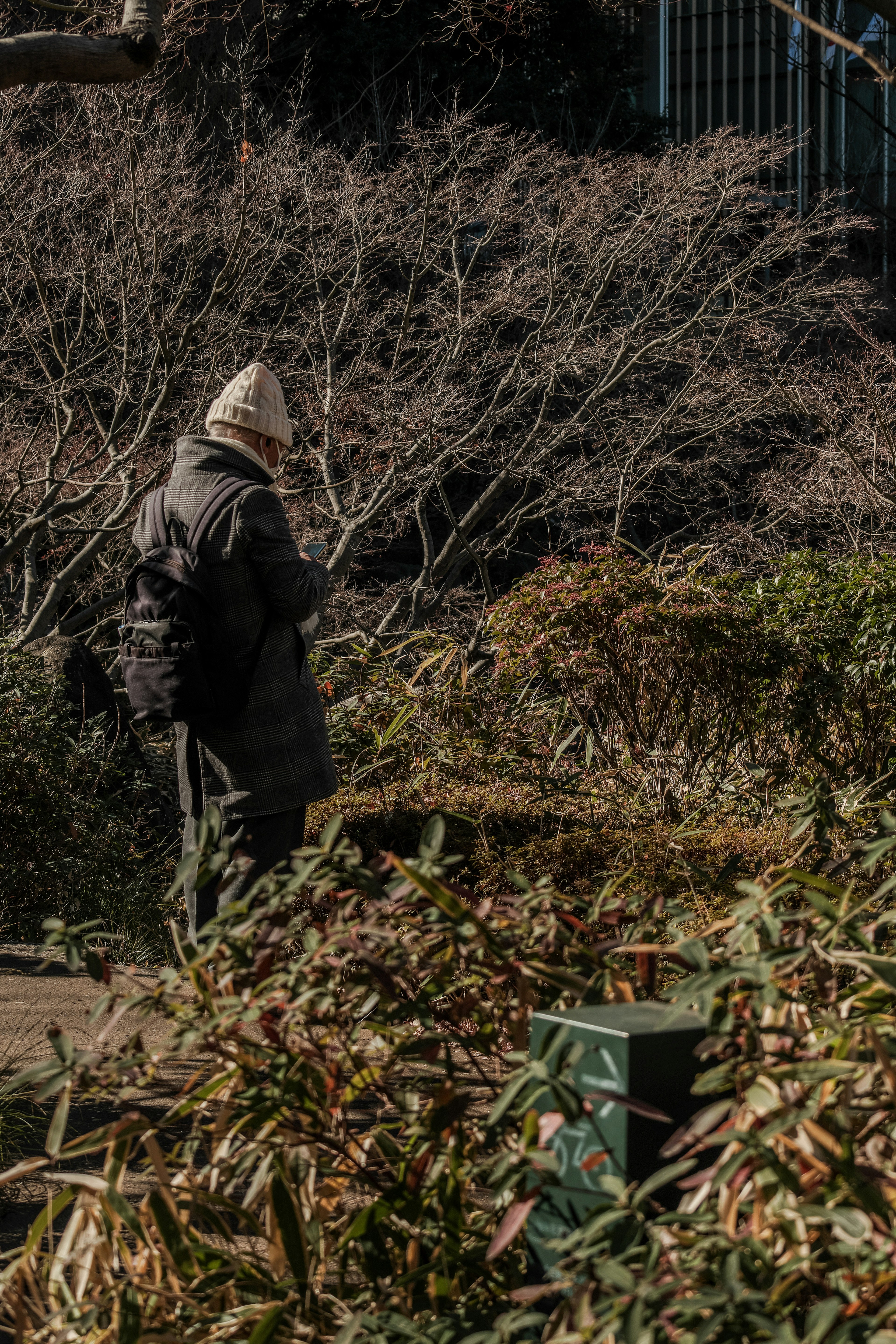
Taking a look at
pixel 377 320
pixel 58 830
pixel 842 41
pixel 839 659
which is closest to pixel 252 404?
pixel 842 41

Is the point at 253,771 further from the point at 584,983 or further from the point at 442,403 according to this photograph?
the point at 442,403

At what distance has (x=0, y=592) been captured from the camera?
403 inches

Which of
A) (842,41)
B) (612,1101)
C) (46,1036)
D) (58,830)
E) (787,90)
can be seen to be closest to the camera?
(612,1101)

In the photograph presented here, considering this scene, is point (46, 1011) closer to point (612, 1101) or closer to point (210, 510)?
point (210, 510)

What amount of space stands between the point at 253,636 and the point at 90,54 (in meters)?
2.06

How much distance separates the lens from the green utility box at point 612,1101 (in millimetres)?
1319

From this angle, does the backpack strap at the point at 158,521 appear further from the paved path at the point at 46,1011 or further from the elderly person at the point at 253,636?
the paved path at the point at 46,1011

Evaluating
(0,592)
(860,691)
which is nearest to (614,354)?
(0,592)

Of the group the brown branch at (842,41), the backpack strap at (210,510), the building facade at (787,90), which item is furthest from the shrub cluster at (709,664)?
the building facade at (787,90)

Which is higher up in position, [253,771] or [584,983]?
[584,983]

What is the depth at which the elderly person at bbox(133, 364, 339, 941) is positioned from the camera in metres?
2.95

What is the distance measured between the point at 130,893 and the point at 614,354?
8.96 metres

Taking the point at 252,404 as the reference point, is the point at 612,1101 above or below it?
below

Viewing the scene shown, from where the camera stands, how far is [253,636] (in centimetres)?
298
